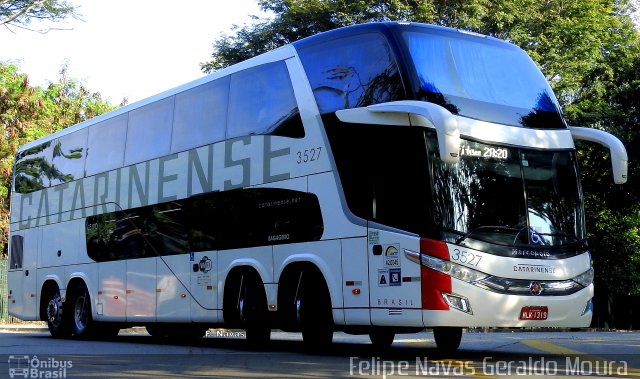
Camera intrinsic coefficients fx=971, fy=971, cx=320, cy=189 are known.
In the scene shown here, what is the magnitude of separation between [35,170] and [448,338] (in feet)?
39.3

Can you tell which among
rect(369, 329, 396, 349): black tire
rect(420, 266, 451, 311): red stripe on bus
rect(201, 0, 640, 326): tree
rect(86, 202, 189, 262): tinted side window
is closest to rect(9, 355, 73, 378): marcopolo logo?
rect(86, 202, 189, 262): tinted side window

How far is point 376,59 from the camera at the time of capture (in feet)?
41.6

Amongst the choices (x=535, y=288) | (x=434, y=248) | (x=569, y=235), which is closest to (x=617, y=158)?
(x=569, y=235)

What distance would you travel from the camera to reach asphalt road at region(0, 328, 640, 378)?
10.6m

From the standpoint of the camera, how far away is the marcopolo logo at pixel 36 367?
10.7 m

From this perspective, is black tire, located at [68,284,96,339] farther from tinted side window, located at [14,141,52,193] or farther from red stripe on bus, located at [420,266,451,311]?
red stripe on bus, located at [420,266,451,311]

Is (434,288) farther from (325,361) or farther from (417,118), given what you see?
(417,118)

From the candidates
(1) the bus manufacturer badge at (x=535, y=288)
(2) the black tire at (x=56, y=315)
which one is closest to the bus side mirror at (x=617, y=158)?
(1) the bus manufacturer badge at (x=535, y=288)

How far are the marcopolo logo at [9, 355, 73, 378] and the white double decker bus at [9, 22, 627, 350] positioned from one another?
3.21 meters

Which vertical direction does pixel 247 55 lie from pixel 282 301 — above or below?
above

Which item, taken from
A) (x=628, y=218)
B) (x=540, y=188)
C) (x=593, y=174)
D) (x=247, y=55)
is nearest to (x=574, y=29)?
(x=593, y=174)

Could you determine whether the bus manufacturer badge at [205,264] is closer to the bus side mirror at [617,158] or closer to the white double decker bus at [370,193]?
the white double decker bus at [370,193]

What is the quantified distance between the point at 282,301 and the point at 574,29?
22.1 metres

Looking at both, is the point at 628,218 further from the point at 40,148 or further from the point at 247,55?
the point at 40,148
